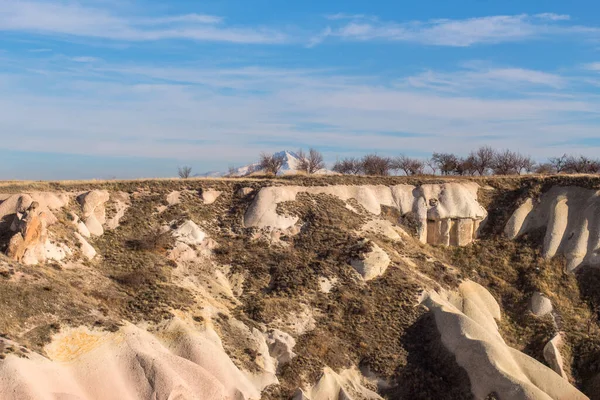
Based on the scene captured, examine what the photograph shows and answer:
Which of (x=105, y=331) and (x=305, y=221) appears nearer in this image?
(x=105, y=331)

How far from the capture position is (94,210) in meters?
42.3

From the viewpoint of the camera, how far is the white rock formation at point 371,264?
4144cm

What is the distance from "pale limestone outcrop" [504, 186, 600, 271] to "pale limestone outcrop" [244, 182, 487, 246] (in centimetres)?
354

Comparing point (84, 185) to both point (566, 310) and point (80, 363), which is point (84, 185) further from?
point (566, 310)

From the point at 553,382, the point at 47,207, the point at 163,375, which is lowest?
the point at 553,382

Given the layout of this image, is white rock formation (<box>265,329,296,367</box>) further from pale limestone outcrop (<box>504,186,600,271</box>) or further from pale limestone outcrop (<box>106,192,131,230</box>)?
pale limestone outcrop (<box>504,186,600,271</box>)

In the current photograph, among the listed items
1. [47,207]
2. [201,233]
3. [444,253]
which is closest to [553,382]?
[444,253]

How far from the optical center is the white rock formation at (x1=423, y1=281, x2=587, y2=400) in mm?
32938

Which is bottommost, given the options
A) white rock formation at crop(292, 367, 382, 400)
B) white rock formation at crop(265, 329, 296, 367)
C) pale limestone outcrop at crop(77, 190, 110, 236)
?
white rock formation at crop(292, 367, 382, 400)

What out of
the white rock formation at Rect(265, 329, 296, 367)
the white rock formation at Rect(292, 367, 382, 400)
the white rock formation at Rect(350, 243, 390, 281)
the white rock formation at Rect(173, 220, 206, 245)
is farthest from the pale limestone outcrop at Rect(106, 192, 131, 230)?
the white rock formation at Rect(292, 367, 382, 400)

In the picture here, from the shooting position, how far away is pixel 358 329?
1470 inches

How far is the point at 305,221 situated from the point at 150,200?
40.4 ft

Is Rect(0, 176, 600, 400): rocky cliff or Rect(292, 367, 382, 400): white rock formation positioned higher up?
Rect(0, 176, 600, 400): rocky cliff

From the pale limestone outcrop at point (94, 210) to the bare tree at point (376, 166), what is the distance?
39.5 m
